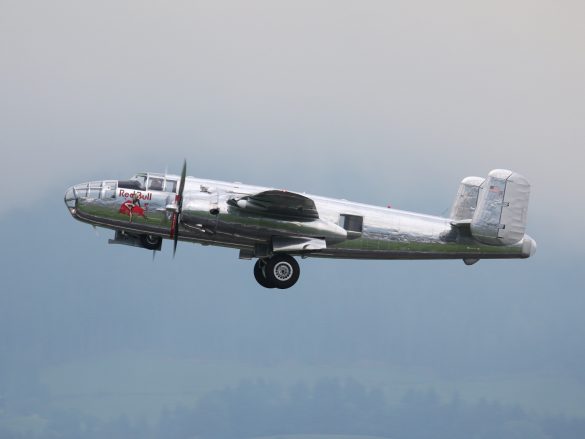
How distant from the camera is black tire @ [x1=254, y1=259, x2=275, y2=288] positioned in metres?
33.2

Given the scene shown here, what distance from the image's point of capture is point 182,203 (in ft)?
102

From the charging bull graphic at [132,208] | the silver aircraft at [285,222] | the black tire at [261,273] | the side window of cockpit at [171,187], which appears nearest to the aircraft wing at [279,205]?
the silver aircraft at [285,222]

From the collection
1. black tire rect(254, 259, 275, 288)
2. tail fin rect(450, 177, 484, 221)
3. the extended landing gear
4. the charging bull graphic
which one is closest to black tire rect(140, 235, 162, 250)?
the charging bull graphic

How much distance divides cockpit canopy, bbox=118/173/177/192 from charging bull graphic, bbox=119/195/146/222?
15.8 inches

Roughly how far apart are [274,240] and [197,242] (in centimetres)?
228

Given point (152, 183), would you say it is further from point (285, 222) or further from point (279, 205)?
point (285, 222)

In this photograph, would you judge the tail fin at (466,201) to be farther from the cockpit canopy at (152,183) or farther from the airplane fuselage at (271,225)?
the cockpit canopy at (152,183)

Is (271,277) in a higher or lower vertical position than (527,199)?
lower

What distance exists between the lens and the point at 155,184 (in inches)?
1252

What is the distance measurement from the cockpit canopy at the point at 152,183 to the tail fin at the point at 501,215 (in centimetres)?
902

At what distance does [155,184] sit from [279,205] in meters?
3.54

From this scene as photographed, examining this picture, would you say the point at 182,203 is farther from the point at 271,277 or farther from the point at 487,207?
the point at 487,207

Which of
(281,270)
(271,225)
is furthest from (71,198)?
(281,270)

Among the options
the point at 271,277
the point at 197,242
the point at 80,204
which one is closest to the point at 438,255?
the point at 271,277
